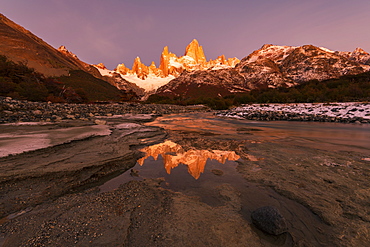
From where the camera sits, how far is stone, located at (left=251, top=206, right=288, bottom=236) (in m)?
1.56

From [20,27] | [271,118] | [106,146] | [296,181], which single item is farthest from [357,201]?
[20,27]

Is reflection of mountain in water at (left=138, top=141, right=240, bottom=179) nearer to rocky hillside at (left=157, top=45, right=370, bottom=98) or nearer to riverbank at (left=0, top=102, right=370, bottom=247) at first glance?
riverbank at (left=0, top=102, right=370, bottom=247)

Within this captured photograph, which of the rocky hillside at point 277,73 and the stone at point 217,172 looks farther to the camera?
the rocky hillside at point 277,73

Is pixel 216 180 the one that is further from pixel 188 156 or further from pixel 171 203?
pixel 188 156

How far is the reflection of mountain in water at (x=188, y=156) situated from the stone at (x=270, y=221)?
4.29 feet

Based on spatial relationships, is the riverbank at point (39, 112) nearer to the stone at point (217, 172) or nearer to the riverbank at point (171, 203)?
the riverbank at point (171, 203)

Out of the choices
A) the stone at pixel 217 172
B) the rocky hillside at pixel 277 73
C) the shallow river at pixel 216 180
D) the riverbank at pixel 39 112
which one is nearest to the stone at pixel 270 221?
the shallow river at pixel 216 180

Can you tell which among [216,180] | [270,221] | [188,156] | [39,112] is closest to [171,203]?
[216,180]

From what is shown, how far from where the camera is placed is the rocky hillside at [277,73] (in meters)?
95.5

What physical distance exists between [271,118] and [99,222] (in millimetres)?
14390

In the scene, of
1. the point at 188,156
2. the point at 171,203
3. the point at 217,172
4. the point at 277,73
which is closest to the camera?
the point at 171,203

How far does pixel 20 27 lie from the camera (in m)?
75.6

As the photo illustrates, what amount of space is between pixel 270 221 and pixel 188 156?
8.18 ft

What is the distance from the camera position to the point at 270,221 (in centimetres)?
159
